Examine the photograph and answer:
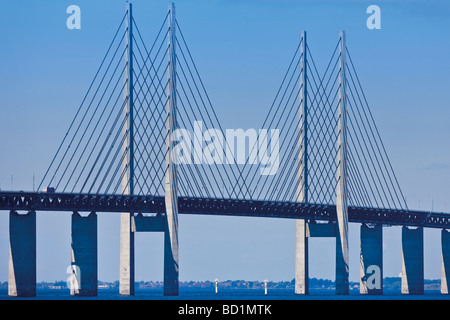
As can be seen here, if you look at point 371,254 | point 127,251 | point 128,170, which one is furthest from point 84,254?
point 371,254

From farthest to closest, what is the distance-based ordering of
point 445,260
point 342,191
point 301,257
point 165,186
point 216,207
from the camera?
point 445,260 → point 342,191 → point 301,257 → point 216,207 → point 165,186

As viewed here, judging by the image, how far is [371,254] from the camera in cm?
13100

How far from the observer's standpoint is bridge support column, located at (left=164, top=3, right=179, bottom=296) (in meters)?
104

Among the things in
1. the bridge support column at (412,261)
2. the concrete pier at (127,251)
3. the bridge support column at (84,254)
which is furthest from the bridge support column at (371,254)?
the bridge support column at (84,254)

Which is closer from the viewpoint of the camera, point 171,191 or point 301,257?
point 171,191

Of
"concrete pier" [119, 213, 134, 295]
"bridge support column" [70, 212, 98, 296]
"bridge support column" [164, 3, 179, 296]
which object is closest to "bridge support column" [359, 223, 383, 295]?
"bridge support column" [164, 3, 179, 296]

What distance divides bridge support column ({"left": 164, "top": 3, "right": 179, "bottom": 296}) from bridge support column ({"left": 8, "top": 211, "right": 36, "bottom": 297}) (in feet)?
38.8

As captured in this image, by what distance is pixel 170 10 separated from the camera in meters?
107

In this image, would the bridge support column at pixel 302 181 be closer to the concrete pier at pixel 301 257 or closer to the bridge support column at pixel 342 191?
the concrete pier at pixel 301 257

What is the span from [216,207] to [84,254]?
17991 mm

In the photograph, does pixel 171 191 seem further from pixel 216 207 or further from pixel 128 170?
pixel 216 207

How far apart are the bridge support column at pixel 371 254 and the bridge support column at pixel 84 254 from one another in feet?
120

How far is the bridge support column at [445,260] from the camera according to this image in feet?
472

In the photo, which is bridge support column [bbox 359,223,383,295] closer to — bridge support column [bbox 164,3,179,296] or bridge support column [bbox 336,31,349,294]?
bridge support column [bbox 336,31,349,294]
